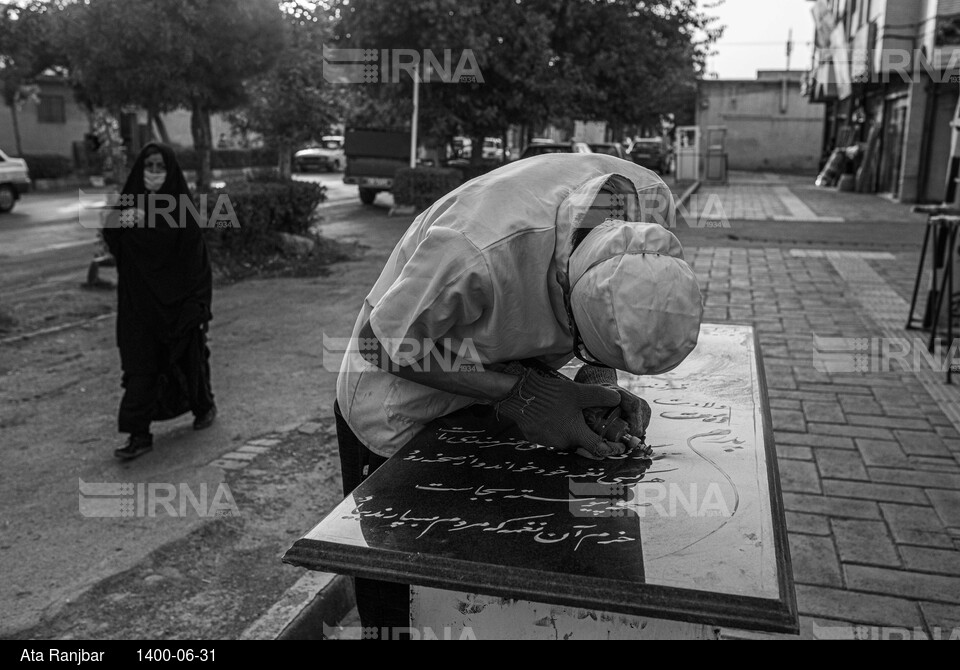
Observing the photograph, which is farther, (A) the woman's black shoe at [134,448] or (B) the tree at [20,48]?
(B) the tree at [20,48]

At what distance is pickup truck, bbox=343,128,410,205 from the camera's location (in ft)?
65.0

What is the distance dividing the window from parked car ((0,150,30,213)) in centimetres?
1309

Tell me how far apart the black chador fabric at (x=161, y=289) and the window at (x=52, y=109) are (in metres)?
29.6

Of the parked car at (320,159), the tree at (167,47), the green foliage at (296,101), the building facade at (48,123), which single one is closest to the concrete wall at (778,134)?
the parked car at (320,159)

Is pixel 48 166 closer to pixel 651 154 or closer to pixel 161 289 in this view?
pixel 651 154

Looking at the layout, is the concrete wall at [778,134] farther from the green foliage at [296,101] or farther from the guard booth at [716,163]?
the green foliage at [296,101]

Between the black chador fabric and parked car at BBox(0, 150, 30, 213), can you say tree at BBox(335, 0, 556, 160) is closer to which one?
parked car at BBox(0, 150, 30, 213)

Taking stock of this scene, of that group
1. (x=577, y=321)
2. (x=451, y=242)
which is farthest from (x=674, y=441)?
(x=451, y=242)

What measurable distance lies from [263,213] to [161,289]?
6487mm

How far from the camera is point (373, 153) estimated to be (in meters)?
20.0

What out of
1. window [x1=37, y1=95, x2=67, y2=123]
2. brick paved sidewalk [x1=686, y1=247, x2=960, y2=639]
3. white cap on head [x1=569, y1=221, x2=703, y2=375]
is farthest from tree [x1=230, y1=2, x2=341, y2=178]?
window [x1=37, y1=95, x2=67, y2=123]

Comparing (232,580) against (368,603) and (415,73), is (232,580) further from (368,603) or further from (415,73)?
(415,73)

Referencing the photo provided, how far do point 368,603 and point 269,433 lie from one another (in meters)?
3.45

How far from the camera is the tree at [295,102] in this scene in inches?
634
